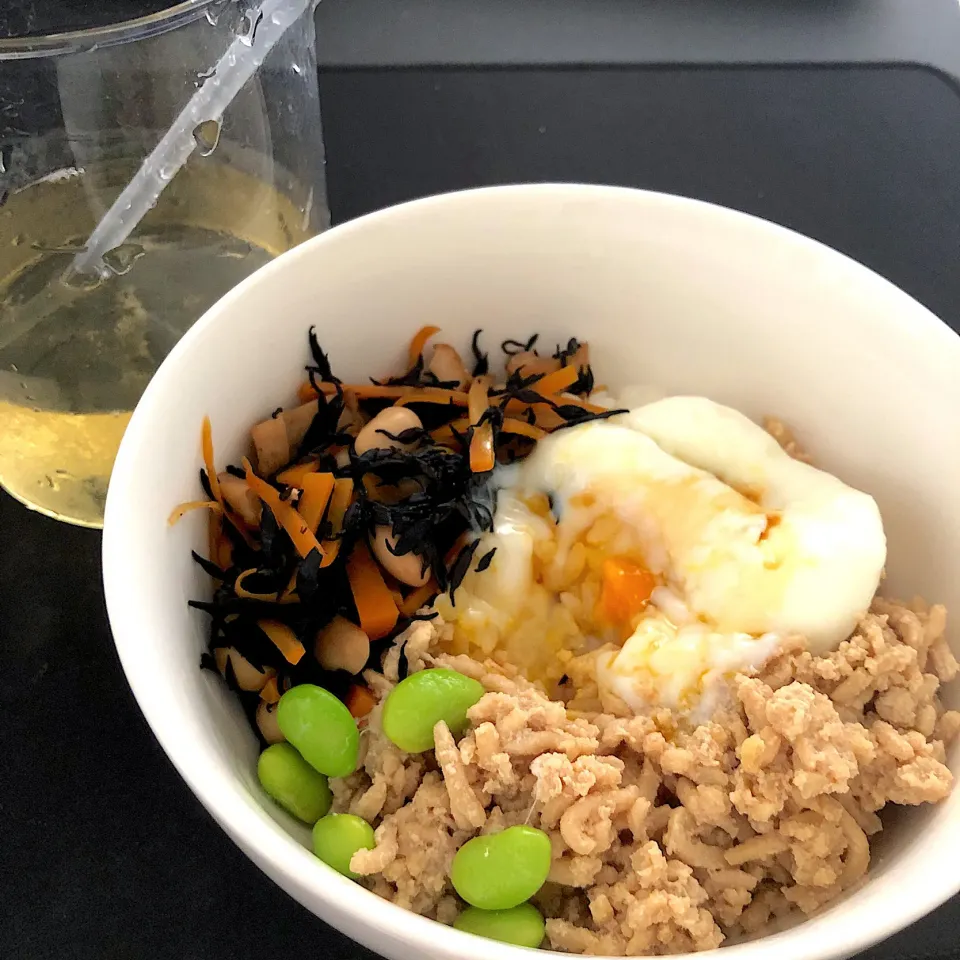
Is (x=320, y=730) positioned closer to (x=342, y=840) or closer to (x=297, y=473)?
(x=342, y=840)

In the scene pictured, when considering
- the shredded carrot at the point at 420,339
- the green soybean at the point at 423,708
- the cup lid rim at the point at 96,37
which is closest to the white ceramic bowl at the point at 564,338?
the shredded carrot at the point at 420,339

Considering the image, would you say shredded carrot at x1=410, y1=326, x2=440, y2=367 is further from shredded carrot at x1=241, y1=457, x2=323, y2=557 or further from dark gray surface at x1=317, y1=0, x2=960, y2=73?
dark gray surface at x1=317, y1=0, x2=960, y2=73

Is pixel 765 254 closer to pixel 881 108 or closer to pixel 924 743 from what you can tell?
pixel 924 743

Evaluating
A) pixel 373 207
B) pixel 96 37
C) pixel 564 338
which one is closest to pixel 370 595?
pixel 564 338

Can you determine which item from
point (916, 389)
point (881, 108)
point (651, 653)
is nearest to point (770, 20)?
point (881, 108)

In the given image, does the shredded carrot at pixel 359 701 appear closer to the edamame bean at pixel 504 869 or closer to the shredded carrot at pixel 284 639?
the shredded carrot at pixel 284 639
